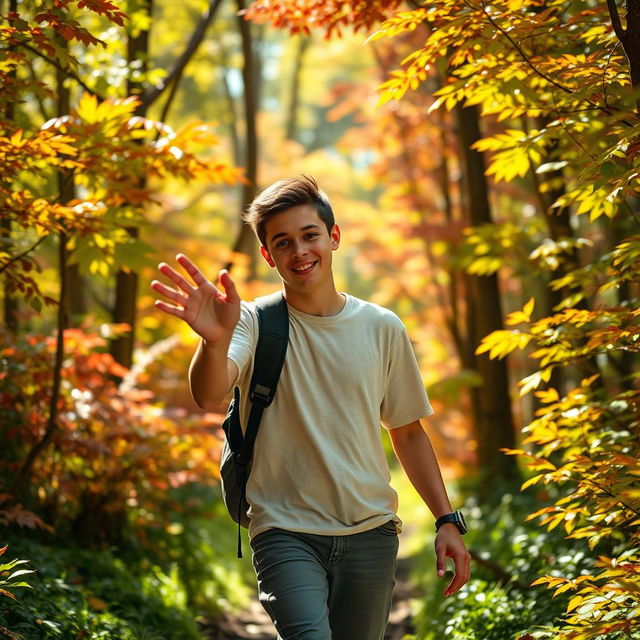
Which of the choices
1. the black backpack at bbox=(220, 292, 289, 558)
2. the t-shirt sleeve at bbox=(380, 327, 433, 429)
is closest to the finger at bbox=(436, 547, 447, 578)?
the t-shirt sleeve at bbox=(380, 327, 433, 429)

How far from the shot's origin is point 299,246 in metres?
3.09

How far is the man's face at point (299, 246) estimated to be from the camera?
122 inches

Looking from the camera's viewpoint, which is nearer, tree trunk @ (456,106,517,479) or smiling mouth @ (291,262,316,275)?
smiling mouth @ (291,262,316,275)

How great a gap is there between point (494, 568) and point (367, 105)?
8.52 metres

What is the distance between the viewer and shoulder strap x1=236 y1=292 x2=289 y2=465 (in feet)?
9.73

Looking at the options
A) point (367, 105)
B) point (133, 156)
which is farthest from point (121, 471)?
point (367, 105)

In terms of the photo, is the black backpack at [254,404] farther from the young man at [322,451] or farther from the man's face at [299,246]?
the man's face at [299,246]

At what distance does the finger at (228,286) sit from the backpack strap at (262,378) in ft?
1.53

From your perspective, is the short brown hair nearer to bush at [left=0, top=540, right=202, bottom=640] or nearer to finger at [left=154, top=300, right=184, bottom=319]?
finger at [left=154, top=300, right=184, bottom=319]

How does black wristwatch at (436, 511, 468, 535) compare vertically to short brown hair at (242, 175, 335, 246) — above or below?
below

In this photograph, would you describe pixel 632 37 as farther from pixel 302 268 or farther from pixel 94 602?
pixel 94 602

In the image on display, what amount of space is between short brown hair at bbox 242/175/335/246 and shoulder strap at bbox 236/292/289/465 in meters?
0.37

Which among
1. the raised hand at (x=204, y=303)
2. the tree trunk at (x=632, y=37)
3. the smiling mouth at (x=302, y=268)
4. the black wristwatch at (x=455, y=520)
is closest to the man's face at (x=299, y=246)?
the smiling mouth at (x=302, y=268)

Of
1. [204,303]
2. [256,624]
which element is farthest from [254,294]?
[204,303]
